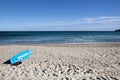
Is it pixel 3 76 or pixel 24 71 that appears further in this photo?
pixel 24 71

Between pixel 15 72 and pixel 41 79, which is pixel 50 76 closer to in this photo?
pixel 41 79

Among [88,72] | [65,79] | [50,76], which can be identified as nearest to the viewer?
[65,79]

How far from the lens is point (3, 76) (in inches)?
187

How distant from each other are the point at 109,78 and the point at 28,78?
270cm

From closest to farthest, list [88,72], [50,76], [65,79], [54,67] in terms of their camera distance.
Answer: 1. [65,79]
2. [50,76]
3. [88,72]
4. [54,67]

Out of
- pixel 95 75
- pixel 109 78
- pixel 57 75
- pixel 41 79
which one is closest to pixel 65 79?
pixel 57 75

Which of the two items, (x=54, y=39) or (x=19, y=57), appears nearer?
(x=19, y=57)

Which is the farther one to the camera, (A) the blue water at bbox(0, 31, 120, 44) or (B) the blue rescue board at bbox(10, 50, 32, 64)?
(A) the blue water at bbox(0, 31, 120, 44)

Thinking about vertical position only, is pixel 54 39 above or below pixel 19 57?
below

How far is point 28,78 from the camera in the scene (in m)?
4.57

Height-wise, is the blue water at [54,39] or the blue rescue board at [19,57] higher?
the blue rescue board at [19,57]

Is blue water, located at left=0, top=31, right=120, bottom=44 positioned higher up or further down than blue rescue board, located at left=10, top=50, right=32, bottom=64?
further down

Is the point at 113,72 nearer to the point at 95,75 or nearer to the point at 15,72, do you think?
the point at 95,75

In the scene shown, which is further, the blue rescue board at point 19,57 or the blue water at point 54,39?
the blue water at point 54,39
